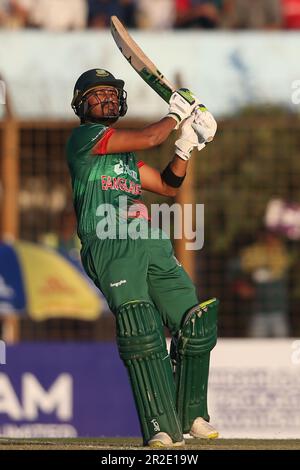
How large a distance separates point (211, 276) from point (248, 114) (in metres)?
1.68

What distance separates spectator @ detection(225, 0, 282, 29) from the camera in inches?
604

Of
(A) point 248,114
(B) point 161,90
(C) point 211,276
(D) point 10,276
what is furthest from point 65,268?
(B) point 161,90

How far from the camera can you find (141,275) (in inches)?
310

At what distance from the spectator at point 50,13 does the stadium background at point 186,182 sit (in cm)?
2

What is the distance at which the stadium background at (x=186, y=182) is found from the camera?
1288 cm

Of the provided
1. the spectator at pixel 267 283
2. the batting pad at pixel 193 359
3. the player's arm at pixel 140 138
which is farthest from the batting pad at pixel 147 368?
the spectator at pixel 267 283

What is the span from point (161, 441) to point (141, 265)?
3.19ft

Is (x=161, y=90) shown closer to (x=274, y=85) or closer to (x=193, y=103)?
(x=193, y=103)

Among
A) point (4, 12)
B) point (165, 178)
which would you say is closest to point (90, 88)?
point (165, 178)

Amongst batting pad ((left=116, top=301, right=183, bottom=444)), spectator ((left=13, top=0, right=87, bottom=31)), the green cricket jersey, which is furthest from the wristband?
spectator ((left=13, top=0, right=87, bottom=31))

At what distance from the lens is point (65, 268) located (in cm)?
1367

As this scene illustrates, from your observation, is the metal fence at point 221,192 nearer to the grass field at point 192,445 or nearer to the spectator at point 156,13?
the spectator at point 156,13

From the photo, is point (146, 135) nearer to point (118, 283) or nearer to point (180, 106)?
point (180, 106)

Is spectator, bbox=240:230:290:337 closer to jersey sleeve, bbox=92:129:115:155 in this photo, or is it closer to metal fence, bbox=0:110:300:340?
metal fence, bbox=0:110:300:340
